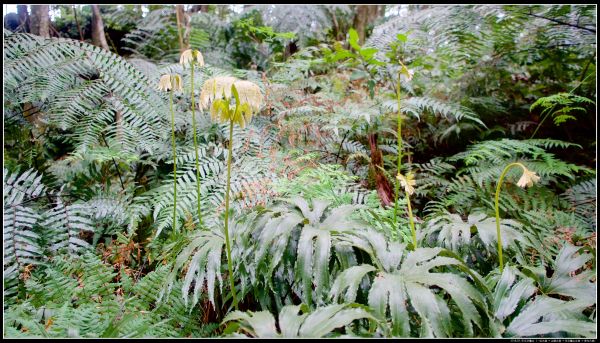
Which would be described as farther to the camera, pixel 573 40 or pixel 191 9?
pixel 191 9

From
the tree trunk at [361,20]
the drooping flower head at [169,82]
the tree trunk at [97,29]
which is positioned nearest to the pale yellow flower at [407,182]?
the drooping flower head at [169,82]

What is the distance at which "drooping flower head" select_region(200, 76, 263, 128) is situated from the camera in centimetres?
97

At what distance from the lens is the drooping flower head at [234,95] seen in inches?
38.1

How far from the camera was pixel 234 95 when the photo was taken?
3.22 ft

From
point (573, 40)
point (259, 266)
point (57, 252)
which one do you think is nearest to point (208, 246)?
point (259, 266)

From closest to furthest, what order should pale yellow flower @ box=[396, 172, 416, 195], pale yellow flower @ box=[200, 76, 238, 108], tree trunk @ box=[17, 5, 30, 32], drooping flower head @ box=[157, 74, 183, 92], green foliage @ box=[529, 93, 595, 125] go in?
pale yellow flower @ box=[200, 76, 238, 108]
pale yellow flower @ box=[396, 172, 416, 195]
drooping flower head @ box=[157, 74, 183, 92]
green foliage @ box=[529, 93, 595, 125]
tree trunk @ box=[17, 5, 30, 32]

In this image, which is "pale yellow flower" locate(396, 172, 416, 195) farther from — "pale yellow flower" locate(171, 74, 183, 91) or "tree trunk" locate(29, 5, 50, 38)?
"tree trunk" locate(29, 5, 50, 38)

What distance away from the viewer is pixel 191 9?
4.93 m

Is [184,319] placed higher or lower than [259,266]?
lower

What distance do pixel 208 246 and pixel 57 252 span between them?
3.11 ft

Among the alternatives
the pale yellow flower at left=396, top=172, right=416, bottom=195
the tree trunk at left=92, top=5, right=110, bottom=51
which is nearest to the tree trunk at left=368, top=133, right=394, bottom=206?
the pale yellow flower at left=396, top=172, right=416, bottom=195

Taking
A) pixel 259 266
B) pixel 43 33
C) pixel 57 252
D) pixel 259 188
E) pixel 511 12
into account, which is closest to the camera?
pixel 259 266

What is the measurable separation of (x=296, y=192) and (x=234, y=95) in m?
0.90

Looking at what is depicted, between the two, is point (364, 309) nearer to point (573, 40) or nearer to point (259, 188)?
point (259, 188)
